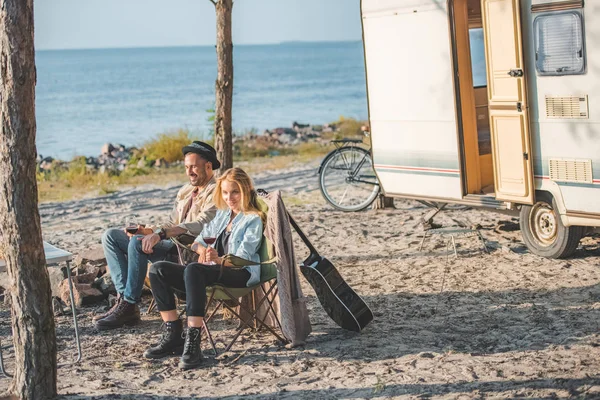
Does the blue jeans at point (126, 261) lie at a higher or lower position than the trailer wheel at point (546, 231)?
higher

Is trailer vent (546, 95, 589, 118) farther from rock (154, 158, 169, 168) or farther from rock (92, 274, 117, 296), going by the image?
rock (154, 158, 169, 168)

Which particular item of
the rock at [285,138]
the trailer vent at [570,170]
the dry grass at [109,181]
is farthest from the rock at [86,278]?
the rock at [285,138]

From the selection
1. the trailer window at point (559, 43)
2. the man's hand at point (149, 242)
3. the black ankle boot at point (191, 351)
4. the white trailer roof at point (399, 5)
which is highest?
the white trailer roof at point (399, 5)

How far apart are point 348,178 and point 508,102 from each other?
9.91ft

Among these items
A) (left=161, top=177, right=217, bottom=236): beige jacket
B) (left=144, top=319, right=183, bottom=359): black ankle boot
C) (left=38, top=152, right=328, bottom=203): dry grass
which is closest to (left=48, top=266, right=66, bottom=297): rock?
(left=161, top=177, right=217, bottom=236): beige jacket

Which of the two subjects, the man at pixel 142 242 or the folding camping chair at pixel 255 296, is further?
the man at pixel 142 242

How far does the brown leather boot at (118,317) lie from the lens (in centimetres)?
595

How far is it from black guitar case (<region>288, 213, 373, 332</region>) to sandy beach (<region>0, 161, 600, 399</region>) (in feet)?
0.34

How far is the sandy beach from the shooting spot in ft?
15.5

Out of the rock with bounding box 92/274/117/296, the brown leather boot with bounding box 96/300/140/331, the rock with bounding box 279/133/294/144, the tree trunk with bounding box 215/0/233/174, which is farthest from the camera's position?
the rock with bounding box 279/133/294/144

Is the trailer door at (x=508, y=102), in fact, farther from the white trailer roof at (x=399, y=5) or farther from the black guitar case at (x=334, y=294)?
the black guitar case at (x=334, y=294)

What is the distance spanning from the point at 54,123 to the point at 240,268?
112ft

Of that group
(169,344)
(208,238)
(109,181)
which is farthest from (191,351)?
(109,181)

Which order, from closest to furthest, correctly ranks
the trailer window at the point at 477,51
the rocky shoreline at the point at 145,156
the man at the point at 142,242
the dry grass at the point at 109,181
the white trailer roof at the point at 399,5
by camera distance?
the man at the point at 142,242
the white trailer roof at the point at 399,5
the trailer window at the point at 477,51
the dry grass at the point at 109,181
the rocky shoreline at the point at 145,156
